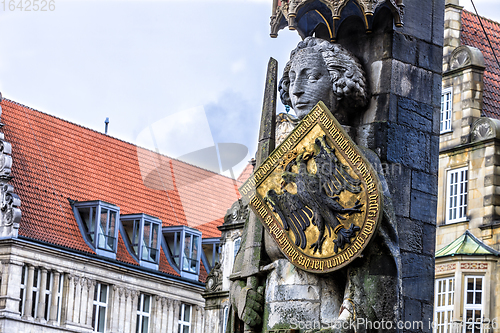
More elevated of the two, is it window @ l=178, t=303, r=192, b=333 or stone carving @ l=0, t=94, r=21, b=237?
stone carving @ l=0, t=94, r=21, b=237

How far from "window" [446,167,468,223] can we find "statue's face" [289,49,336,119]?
15224mm

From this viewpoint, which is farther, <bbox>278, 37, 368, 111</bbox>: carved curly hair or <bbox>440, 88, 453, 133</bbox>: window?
<bbox>440, 88, 453, 133</bbox>: window

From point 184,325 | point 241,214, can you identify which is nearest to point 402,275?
point 241,214

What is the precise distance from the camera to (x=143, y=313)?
114ft

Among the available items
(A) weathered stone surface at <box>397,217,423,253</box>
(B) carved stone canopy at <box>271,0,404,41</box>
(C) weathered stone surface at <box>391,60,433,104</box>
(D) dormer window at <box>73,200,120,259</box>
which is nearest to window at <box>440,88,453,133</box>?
(D) dormer window at <box>73,200,120,259</box>

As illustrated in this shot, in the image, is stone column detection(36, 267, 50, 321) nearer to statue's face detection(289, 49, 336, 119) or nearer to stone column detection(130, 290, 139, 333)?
stone column detection(130, 290, 139, 333)

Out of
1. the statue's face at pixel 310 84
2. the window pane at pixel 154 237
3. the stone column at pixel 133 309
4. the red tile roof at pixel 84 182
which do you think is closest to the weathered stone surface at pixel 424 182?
the statue's face at pixel 310 84

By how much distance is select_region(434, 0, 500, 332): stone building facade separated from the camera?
2147 centimetres

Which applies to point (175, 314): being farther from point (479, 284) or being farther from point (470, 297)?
point (479, 284)

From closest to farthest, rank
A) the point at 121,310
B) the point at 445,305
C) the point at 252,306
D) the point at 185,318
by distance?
the point at 252,306
the point at 445,305
the point at 121,310
the point at 185,318

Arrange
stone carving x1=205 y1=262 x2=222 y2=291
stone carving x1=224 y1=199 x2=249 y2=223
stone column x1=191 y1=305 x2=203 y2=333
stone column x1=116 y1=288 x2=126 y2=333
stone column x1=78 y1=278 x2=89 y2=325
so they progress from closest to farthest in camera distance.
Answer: stone carving x1=224 y1=199 x2=249 y2=223 < stone carving x1=205 y1=262 x2=222 y2=291 < stone column x1=78 y1=278 x2=89 y2=325 < stone column x1=116 y1=288 x2=126 y2=333 < stone column x1=191 y1=305 x2=203 y2=333

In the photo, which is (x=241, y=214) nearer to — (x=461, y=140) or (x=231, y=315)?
(x=461, y=140)

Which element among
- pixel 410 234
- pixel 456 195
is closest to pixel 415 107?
pixel 410 234

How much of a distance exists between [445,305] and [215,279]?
11.3 metres
